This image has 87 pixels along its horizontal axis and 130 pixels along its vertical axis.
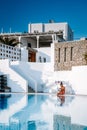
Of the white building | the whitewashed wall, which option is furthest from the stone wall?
the white building

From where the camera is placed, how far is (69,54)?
2742 cm

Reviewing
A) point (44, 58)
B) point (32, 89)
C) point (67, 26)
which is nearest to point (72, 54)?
point (32, 89)

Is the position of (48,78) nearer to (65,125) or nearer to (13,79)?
(13,79)

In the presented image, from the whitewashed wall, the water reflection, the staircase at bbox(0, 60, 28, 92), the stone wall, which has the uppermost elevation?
the whitewashed wall

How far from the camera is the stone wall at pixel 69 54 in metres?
26.8

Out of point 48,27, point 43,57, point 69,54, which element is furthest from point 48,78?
point 48,27

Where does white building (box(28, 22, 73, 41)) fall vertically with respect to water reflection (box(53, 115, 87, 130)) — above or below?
above

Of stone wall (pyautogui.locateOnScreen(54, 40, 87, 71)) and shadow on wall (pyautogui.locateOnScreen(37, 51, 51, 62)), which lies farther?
shadow on wall (pyautogui.locateOnScreen(37, 51, 51, 62))

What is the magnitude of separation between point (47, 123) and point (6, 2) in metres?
30.0

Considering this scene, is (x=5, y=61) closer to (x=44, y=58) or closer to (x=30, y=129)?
(x=44, y=58)

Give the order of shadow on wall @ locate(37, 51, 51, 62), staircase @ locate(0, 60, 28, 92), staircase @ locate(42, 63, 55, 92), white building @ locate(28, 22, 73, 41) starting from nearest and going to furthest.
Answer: staircase @ locate(0, 60, 28, 92) → staircase @ locate(42, 63, 55, 92) → shadow on wall @ locate(37, 51, 51, 62) → white building @ locate(28, 22, 73, 41)

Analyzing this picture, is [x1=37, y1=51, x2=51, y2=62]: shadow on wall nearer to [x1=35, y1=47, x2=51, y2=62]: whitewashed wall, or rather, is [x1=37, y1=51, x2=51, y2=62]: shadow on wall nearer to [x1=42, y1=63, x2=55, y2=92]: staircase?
[x1=35, y1=47, x2=51, y2=62]: whitewashed wall

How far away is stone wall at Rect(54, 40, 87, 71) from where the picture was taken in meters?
26.8

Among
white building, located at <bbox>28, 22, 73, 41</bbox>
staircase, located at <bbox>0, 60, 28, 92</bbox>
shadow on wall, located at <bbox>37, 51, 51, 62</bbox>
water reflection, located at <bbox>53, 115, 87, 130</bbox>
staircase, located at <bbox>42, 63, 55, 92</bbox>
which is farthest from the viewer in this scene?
white building, located at <bbox>28, 22, 73, 41</bbox>
